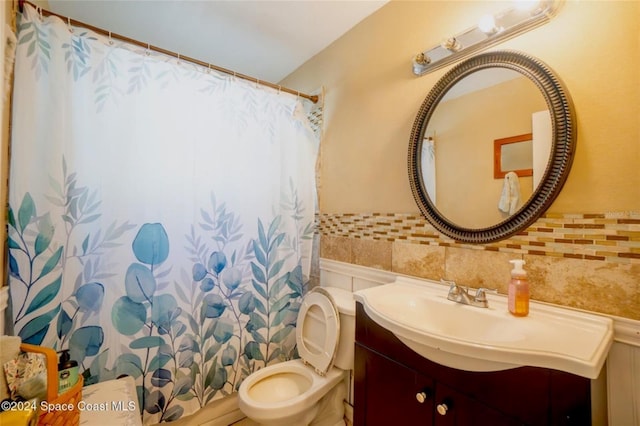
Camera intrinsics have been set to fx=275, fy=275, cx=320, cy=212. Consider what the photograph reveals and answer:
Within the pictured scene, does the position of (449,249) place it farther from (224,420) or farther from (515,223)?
(224,420)

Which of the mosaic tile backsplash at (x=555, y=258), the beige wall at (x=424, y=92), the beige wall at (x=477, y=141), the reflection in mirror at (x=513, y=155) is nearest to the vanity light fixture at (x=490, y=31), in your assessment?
the beige wall at (x=424, y=92)

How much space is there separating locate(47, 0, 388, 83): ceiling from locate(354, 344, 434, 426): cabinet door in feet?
5.94

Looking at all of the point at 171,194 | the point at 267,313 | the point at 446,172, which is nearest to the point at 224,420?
the point at 267,313

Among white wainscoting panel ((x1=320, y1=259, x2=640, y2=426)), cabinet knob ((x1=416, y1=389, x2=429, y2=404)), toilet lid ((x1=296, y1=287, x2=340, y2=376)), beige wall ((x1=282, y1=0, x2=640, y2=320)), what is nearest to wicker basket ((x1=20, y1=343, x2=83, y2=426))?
toilet lid ((x1=296, y1=287, x2=340, y2=376))

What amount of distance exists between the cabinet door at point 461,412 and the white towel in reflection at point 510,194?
66 cm

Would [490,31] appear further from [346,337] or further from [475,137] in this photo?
[346,337]

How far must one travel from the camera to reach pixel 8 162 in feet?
3.48

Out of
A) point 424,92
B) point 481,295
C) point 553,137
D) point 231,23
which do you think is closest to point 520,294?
point 481,295

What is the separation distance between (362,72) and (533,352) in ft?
5.21

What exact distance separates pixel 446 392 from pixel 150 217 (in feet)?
4.61

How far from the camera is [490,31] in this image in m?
1.08

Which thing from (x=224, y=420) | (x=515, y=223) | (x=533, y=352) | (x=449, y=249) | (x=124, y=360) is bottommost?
(x=224, y=420)

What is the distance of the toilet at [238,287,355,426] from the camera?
131cm

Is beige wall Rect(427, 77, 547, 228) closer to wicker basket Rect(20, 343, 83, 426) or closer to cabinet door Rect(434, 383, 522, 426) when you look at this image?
cabinet door Rect(434, 383, 522, 426)
